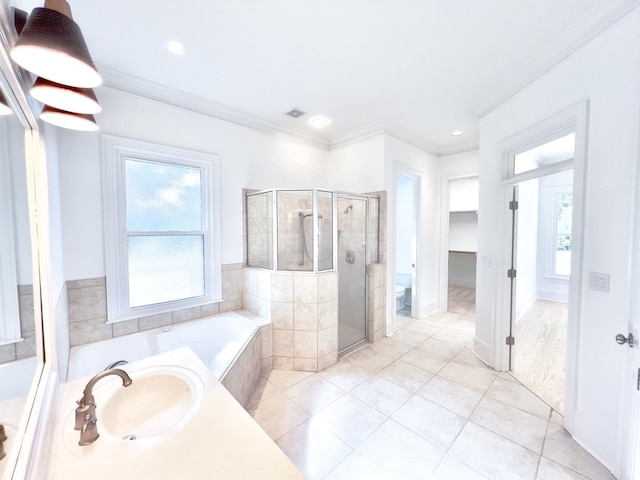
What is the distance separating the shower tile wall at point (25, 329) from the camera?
0.82 meters

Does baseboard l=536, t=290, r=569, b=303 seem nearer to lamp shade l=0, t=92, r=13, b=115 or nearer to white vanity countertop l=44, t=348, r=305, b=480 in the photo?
white vanity countertop l=44, t=348, r=305, b=480

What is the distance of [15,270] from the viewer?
0.85m

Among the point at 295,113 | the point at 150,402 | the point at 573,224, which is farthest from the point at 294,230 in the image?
the point at 573,224

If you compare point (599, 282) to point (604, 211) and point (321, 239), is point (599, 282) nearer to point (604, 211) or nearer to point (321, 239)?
point (604, 211)

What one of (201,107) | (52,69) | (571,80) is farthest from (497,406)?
(201,107)

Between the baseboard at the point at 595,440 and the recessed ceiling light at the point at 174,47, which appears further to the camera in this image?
the recessed ceiling light at the point at 174,47

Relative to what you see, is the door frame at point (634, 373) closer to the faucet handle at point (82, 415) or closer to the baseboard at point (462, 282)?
the faucet handle at point (82, 415)

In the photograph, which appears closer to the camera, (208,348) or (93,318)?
(93,318)

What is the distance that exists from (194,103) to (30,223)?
207 centimetres

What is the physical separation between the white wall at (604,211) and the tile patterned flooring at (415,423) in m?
0.27

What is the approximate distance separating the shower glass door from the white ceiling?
3.65 ft

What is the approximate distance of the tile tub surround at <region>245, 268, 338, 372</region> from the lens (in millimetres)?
2580

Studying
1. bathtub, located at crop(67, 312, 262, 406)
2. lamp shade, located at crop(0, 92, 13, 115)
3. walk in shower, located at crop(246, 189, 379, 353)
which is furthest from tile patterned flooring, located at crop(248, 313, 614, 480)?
lamp shade, located at crop(0, 92, 13, 115)

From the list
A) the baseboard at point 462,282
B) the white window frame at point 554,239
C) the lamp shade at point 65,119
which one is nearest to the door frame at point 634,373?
the lamp shade at point 65,119
